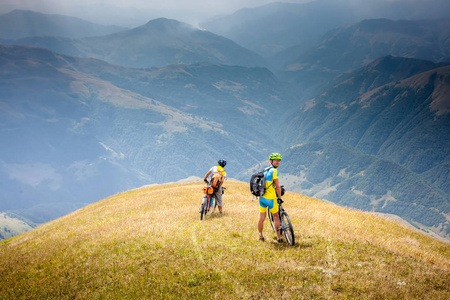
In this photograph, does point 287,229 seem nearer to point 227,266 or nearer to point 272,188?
point 272,188

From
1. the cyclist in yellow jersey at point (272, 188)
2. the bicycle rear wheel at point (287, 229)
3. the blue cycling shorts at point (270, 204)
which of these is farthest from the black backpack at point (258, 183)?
the bicycle rear wheel at point (287, 229)

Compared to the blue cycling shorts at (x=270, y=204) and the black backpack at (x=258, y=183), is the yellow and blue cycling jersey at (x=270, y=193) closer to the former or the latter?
the blue cycling shorts at (x=270, y=204)

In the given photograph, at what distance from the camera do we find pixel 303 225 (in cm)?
1667

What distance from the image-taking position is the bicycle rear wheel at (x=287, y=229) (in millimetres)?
12969

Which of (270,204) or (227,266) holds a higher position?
(270,204)

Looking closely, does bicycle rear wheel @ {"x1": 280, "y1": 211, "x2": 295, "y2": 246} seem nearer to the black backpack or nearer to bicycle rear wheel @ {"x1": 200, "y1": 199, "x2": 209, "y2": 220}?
the black backpack

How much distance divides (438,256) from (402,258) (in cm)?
287

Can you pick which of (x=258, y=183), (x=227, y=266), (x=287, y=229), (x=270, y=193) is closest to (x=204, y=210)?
(x=287, y=229)

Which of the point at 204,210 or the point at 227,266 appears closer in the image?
the point at 227,266

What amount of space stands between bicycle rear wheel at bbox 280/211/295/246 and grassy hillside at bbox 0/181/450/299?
1.28ft

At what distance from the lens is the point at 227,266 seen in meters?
11.2

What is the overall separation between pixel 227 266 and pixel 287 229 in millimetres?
3610

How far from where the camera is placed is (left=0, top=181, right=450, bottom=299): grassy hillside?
32.2 feet

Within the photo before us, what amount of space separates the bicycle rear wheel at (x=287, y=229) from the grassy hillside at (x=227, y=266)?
0.39m
